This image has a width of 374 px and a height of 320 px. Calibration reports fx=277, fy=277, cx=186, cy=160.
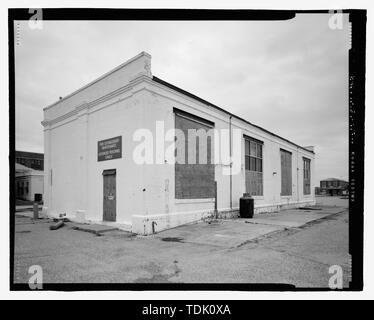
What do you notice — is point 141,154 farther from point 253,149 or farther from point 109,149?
point 253,149

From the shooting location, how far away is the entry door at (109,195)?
10859 mm

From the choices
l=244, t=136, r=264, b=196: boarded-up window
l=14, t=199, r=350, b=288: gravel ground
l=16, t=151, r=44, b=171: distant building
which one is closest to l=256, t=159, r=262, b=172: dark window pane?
l=244, t=136, r=264, b=196: boarded-up window

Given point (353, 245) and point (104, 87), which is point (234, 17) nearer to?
point (353, 245)

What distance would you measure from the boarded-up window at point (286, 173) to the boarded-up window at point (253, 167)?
4024mm

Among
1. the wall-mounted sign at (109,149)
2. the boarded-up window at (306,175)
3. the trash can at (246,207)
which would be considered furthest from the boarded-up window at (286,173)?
the wall-mounted sign at (109,149)

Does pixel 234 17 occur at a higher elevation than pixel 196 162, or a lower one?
higher

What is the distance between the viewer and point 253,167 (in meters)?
17.7

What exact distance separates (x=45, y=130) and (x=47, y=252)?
11285 mm

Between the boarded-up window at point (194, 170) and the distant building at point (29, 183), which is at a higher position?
the boarded-up window at point (194, 170)

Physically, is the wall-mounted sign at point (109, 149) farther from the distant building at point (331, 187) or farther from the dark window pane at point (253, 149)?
the distant building at point (331, 187)

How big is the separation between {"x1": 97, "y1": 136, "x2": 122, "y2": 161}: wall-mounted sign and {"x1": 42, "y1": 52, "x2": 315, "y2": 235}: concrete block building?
0.13 ft

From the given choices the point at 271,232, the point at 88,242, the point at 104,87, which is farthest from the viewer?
the point at 104,87

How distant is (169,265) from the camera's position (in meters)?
5.60

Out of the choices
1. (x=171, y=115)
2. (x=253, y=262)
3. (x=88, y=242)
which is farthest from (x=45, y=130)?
(x=253, y=262)
